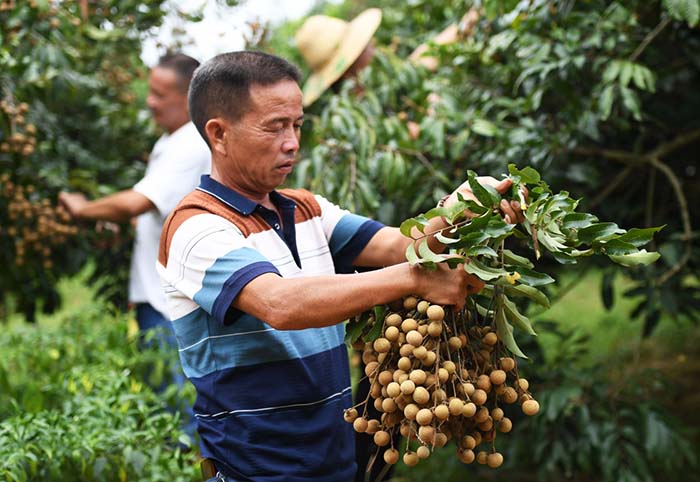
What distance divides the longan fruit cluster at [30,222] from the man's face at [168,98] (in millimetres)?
655

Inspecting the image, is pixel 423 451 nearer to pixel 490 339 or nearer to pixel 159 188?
pixel 490 339

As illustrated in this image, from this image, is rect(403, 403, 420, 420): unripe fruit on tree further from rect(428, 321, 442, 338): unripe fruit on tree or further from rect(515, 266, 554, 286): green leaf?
rect(515, 266, 554, 286): green leaf

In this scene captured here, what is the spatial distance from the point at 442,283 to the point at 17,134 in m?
2.58

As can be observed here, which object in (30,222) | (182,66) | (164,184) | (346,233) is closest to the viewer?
(346,233)

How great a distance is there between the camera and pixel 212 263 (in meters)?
1.68

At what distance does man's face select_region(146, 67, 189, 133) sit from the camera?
3502 mm

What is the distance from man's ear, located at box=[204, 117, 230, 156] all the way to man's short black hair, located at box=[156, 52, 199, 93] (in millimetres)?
1668

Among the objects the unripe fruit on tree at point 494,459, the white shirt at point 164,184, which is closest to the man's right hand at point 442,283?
the unripe fruit on tree at point 494,459

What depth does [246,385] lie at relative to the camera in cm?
178

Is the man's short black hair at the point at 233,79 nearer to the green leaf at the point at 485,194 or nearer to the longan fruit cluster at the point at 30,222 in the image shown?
the green leaf at the point at 485,194

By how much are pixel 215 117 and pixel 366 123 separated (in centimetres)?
162

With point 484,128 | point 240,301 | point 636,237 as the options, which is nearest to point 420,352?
point 240,301

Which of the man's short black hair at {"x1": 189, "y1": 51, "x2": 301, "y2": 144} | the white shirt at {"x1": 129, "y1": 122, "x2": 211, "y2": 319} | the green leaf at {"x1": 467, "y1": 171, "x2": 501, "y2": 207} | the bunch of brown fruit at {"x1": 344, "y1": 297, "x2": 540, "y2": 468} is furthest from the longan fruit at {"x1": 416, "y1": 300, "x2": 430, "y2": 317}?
the white shirt at {"x1": 129, "y1": 122, "x2": 211, "y2": 319}

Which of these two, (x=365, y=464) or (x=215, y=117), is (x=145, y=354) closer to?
(x=365, y=464)
